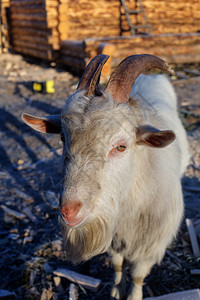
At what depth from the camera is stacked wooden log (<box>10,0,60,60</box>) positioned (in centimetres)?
1169

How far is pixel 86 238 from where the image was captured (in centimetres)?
224

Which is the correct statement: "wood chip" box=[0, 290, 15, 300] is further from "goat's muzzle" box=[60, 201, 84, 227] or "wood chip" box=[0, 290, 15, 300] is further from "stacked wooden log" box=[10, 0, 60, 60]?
"stacked wooden log" box=[10, 0, 60, 60]

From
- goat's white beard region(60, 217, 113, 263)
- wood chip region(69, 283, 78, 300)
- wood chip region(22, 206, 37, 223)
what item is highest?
goat's white beard region(60, 217, 113, 263)

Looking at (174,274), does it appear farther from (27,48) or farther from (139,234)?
(27,48)

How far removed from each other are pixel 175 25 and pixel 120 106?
526 inches

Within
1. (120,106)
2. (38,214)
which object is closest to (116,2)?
(38,214)

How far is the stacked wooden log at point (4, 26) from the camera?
16.3 m

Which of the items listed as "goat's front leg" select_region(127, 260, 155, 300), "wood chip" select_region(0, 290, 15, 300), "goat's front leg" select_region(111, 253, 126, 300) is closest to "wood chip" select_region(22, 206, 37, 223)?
"wood chip" select_region(0, 290, 15, 300)

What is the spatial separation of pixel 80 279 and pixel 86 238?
1.14 meters

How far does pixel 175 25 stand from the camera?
13.9 metres

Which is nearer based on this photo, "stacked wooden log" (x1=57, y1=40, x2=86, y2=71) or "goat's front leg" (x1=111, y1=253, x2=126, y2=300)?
"goat's front leg" (x1=111, y1=253, x2=126, y2=300)

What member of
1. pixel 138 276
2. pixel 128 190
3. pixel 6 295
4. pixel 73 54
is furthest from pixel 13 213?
pixel 73 54

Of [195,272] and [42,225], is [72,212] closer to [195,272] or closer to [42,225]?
[195,272]

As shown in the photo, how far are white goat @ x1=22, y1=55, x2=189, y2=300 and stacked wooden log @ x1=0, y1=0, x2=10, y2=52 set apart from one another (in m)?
16.3
